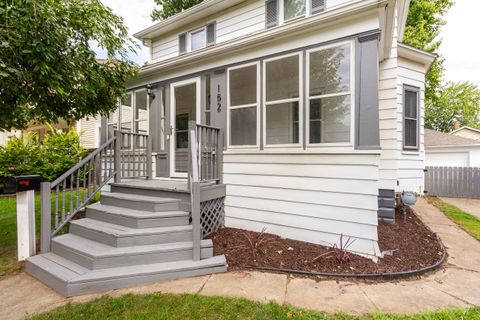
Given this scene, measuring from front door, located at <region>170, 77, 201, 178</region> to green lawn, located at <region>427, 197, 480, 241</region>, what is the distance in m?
6.32

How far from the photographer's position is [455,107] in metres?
30.4

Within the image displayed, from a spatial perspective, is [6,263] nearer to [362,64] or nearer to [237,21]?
[362,64]

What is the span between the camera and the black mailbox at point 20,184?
3387 mm

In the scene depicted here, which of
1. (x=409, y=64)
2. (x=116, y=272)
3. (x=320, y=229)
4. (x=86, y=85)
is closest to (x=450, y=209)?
(x=409, y=64)

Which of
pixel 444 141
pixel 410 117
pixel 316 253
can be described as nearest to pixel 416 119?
pixel 410 117

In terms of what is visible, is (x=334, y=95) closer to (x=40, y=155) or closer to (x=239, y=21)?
(x=239, y=21)

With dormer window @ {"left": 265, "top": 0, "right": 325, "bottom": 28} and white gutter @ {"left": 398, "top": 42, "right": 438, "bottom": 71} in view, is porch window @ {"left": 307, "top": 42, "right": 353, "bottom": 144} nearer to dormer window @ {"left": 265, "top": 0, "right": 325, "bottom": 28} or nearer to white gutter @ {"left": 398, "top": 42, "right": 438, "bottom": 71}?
dormer window @ {"left": 265, "top": 0, "right": 325, "bottom": 28}

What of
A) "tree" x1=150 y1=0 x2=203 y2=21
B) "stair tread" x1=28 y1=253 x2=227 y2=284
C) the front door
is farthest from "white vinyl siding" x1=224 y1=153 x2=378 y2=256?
"tree" x1=150 y1=0 x2=203 y2=21

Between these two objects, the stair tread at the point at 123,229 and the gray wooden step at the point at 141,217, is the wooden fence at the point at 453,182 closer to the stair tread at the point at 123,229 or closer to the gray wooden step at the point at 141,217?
the gray wooden step at the point at 141,217

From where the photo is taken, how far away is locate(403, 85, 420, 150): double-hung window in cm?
627

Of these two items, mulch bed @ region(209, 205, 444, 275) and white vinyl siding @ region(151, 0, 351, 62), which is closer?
mulch bed @ region(209, 205, 444, 275)

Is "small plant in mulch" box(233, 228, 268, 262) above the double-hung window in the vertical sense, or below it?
below

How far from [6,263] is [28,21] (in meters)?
3.41

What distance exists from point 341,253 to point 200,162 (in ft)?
8.44
